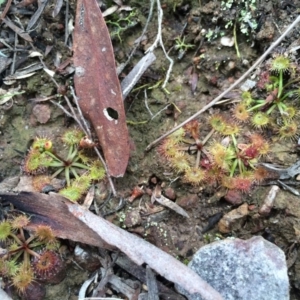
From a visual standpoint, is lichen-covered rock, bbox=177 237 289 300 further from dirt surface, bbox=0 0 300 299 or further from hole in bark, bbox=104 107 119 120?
hole in bark, bbox=104 107 119 120

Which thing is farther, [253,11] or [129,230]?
[253,11]

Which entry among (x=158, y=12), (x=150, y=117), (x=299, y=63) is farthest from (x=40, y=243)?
(x=299, y=63)

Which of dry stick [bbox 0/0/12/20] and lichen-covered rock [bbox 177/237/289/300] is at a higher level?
dry stick [bbox 0/0/12/20]

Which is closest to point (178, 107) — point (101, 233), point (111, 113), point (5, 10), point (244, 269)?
point (111, 113)

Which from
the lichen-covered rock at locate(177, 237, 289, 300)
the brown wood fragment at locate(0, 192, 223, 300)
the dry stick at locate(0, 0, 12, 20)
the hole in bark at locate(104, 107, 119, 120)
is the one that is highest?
the dry stick at locate(0, 0, 12, 20)

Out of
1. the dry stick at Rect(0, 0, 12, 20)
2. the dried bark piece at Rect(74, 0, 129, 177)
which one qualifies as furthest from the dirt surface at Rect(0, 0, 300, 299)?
the dried bark piece at Rect(74, 0, 129, 177)

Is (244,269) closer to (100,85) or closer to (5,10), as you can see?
(100,85)

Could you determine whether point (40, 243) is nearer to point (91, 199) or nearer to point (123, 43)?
point (91, 199)
